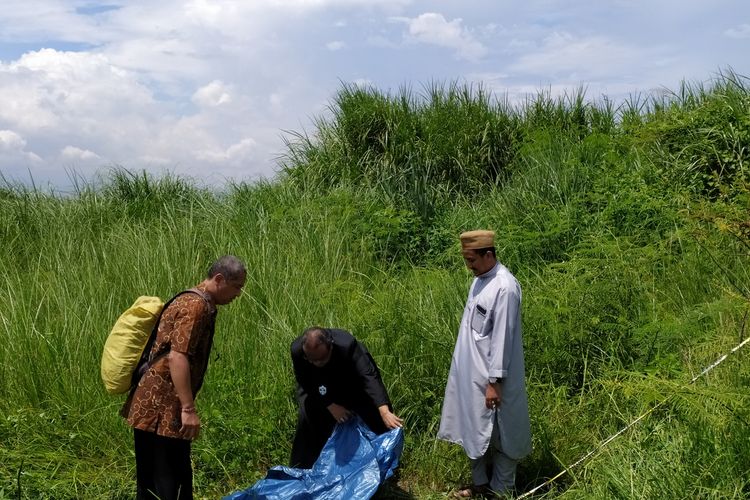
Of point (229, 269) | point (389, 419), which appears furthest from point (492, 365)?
point (229, 269)

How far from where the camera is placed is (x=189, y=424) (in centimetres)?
377

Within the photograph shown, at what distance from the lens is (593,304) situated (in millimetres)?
6219

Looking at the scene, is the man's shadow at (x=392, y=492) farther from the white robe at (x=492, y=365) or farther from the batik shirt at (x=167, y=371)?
the batik shirt at (x=167, y=371)

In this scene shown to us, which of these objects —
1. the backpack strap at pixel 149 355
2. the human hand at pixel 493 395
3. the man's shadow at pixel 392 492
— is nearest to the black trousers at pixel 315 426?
the man's shadow at pixel 392 492

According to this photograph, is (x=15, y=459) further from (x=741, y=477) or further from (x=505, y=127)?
(x=505, y=127)

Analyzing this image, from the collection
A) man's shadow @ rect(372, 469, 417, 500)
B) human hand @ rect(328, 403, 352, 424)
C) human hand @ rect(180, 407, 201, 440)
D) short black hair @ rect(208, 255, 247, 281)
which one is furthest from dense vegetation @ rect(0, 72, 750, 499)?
short black hair @ rect(208, 255, 247, 281)

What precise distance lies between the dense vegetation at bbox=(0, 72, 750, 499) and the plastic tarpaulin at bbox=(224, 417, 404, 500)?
1.90 ft

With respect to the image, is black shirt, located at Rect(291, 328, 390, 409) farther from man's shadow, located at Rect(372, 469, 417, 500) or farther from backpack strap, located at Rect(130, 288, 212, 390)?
backpack strap, located at Rect(130, 288, 212, 390)

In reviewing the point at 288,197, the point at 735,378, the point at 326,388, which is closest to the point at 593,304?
the point at 735,378

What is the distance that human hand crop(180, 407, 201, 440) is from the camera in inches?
148

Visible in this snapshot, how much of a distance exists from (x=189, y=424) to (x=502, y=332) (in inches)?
70.9

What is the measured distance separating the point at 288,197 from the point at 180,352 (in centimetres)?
702

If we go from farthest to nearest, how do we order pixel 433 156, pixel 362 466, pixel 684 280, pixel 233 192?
1. pixel 433 156
2. pixel 233 192
3. pixel 684 280
4. pixel 362 466

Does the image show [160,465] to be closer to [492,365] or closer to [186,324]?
[186,324]
